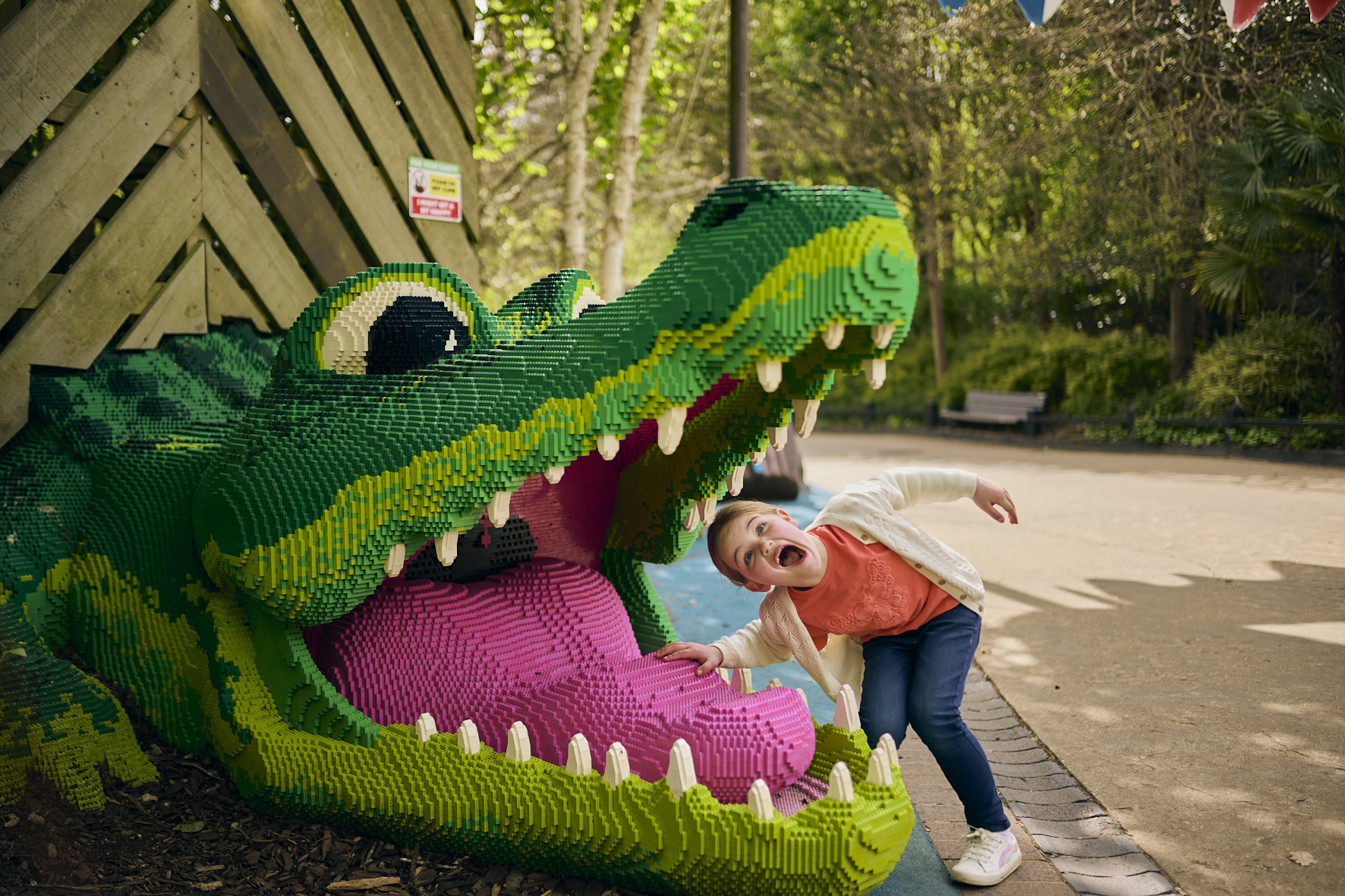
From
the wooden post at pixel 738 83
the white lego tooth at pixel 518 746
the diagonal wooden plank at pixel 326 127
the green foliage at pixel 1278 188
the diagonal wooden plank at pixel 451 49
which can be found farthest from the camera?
the green foliage at pixel 1278 188

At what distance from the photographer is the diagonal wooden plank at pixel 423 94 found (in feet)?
14.4

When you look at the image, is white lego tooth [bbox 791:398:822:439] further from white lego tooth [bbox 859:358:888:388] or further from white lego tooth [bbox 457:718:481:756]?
white lego tooth [bbox 457:718:481:756]

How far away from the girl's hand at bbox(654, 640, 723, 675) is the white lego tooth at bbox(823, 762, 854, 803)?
58cm

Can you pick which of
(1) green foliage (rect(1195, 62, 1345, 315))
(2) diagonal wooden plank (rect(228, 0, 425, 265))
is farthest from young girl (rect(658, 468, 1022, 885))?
(1) green foliage (rect(1195, 62, 1345, 315))

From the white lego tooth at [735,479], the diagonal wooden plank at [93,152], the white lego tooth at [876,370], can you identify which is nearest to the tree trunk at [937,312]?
the diagonal wooden plank at [93,152]

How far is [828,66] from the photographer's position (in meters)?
20.2

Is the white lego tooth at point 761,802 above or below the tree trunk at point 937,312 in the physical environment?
below

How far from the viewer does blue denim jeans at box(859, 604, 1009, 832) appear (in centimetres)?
251

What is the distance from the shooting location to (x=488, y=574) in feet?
8.92

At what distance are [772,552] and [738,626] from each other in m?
2.49

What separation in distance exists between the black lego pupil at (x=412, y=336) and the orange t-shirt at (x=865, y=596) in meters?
1.15

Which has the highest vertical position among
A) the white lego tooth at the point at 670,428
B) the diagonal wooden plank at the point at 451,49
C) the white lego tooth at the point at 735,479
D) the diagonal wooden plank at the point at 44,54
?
the diagonal wooden plank at the point at 451,49

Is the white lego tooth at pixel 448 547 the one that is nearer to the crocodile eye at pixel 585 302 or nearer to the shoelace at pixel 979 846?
the crocodile eye at pixel 585 302

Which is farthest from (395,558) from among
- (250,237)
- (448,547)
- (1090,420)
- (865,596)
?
(1090,420)
